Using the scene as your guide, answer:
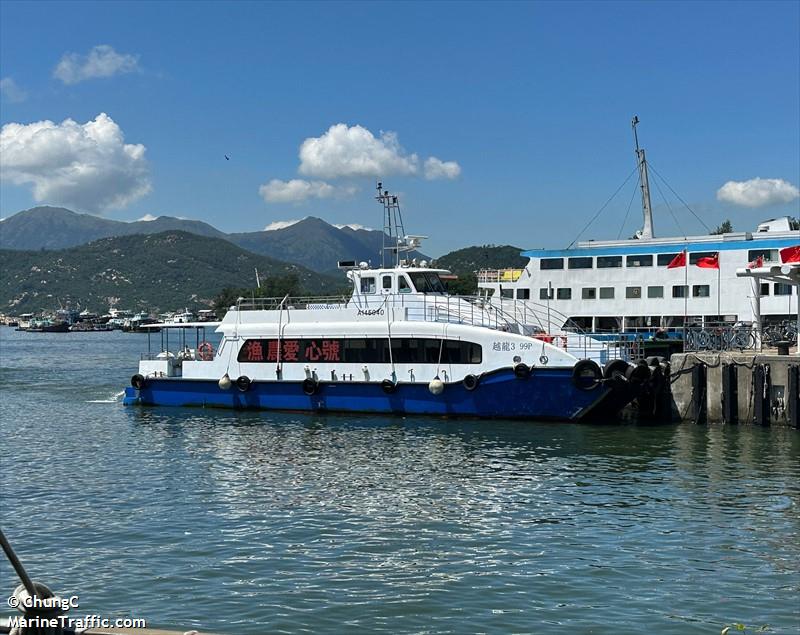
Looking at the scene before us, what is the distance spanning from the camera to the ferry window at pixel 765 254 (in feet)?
123

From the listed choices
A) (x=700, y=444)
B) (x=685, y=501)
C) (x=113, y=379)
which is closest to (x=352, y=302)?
(x=700, y=444)

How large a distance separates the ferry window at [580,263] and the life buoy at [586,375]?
1785 centimetres

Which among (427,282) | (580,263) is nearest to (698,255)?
(580,263)

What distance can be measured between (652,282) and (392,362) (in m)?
17.9

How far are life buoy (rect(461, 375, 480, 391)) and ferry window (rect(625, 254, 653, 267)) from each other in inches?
701

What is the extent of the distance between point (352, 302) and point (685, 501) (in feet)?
50.0

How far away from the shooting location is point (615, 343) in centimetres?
2645

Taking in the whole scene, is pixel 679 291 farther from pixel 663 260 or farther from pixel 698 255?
pixel 698 255

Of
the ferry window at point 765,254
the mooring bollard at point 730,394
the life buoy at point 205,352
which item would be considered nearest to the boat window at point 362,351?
the life buoy at point 205,352

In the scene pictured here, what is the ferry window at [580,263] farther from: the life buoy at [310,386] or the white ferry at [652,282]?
the life buoy at [310,386]

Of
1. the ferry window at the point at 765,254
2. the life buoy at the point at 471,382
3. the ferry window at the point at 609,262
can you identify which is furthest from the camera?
the ferry window at the point at 609,262

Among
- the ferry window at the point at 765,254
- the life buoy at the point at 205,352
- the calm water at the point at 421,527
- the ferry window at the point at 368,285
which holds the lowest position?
the calm water at the point at 421,527

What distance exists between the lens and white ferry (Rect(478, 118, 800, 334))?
124 ft

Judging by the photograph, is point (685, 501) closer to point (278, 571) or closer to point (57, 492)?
point (278, 571)
